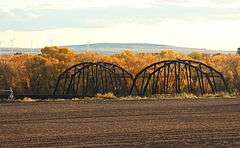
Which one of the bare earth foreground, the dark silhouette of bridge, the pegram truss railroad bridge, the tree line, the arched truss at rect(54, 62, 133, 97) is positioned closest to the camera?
the bare earth foreground

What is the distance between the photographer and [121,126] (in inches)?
1030

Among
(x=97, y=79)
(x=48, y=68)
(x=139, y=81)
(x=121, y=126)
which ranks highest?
(x=121, y=126)

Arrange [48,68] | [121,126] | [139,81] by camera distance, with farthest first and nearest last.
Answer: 1. [48,68]
2. [139,81]
3. [121,126]

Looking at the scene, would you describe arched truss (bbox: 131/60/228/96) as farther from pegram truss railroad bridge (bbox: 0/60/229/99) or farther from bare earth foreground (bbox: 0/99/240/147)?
bare earth foreground (bbox: 0/99/240/147)

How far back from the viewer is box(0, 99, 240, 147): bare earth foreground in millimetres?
20875

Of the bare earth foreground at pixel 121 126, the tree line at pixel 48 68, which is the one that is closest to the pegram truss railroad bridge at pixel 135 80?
the tree line at pixel 48 68

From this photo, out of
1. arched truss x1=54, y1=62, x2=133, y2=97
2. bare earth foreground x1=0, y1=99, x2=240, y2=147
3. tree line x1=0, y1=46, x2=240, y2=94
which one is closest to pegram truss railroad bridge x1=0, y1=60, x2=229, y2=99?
arched truss x1=54, y1=62, x2=133, y2=97

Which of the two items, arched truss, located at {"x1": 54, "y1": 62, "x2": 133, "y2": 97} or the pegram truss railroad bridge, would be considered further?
arched truss, located at {"x1": 54, "y1": 62, "x2": 133, "y2": 97}

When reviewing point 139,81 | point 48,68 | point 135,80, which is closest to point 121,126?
point 135,80

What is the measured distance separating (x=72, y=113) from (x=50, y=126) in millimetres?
6953

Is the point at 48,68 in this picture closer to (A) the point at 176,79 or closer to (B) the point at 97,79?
(B) the point at 97,79

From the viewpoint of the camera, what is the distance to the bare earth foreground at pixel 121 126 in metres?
20.9

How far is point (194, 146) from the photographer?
63.7ft

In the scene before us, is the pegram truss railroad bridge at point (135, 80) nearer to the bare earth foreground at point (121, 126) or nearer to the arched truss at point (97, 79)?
the arched truss at point (97, 79)
